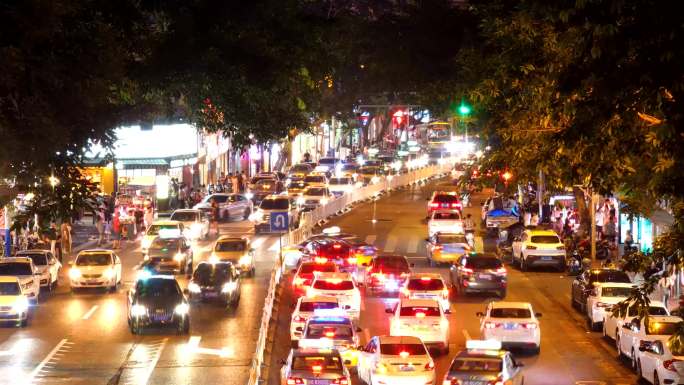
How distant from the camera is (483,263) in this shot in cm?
4128

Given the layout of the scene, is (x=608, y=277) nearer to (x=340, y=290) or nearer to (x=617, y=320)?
(x=617, y=320)

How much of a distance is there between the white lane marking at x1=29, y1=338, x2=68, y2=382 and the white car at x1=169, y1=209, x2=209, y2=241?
2285 centimetres

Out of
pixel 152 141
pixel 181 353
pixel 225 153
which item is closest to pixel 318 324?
pixel 181 353

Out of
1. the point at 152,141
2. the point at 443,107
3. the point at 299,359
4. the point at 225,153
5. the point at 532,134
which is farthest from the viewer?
the point at 225,153

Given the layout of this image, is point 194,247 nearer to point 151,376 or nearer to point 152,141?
point 152,141

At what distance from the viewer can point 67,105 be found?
1973cm

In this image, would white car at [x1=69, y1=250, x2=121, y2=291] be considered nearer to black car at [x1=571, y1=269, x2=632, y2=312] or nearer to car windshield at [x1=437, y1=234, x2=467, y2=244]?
car windshield at [x1=437, y1=234, x2=467, y2=244]

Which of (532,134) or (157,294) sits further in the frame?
(157,294)

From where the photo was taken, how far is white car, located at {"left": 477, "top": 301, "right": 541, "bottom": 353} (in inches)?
1266

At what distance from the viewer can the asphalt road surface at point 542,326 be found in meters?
30.2

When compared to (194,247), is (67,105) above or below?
above

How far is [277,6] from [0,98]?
36.8 ft

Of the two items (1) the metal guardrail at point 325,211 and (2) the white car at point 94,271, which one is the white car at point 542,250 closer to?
(1) the metal guardrail at point 325,211

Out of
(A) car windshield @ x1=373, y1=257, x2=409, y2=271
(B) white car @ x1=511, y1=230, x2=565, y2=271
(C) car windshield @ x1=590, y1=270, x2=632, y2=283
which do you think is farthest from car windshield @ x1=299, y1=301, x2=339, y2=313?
(B) white car @ x1=511, y1=230, x2=565, y2=271
